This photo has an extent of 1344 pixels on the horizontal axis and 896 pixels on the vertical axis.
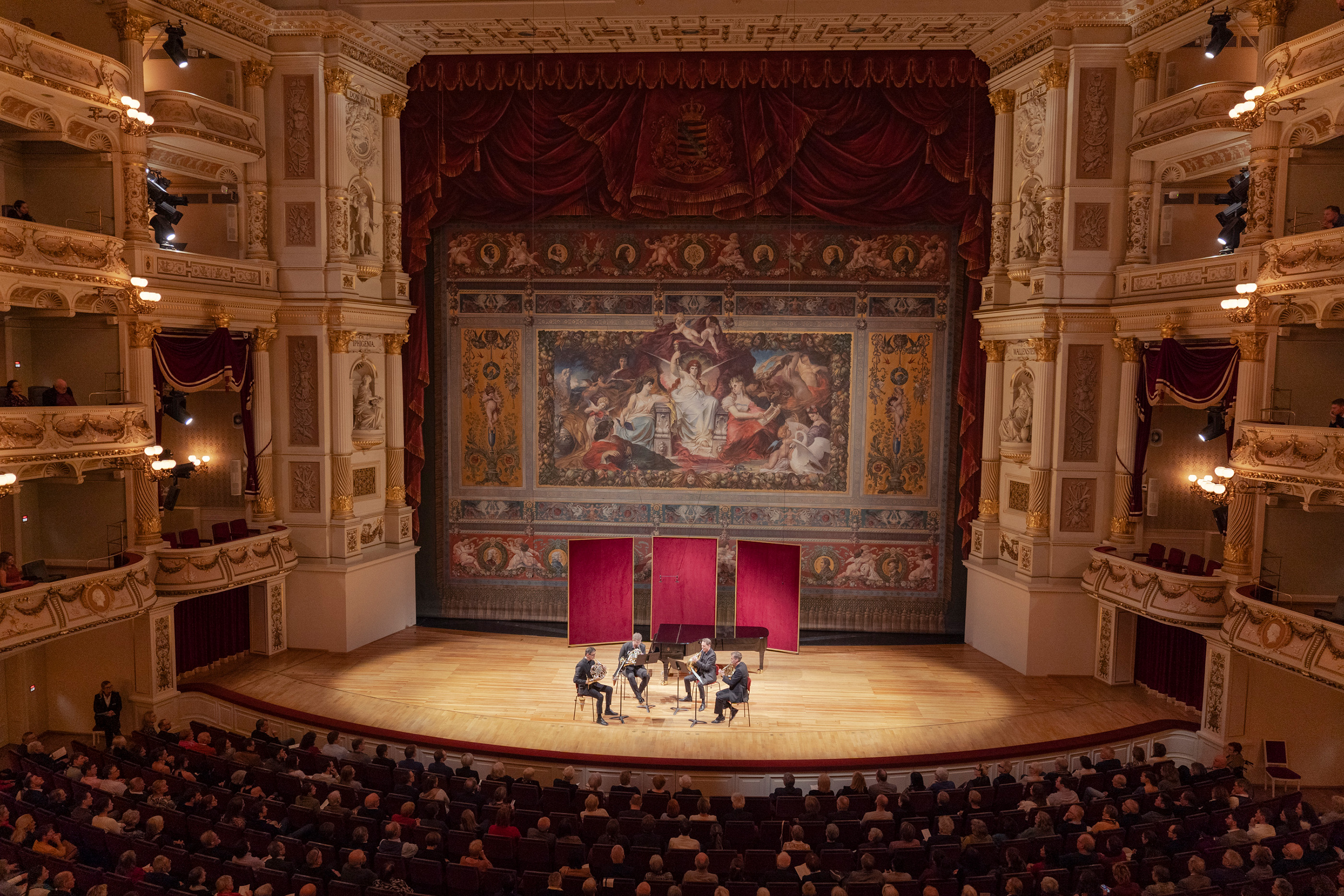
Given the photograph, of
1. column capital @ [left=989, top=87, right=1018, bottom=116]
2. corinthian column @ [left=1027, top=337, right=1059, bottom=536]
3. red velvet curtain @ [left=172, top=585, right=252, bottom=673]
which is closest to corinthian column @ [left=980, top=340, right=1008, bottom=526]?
corinthian column @ [left=1027, top=337, right=1059, bottom=536]

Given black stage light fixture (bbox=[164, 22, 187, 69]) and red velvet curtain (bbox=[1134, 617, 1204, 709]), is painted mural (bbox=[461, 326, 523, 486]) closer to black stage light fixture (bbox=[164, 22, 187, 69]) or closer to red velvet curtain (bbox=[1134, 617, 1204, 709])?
black stage light fixture (bbox=[164, 22, 187, 69])

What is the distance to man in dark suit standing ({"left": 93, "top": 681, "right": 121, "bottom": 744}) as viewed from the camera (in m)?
12.4

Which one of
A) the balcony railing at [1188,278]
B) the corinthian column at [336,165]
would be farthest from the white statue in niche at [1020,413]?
the corinthian column at [336,165]

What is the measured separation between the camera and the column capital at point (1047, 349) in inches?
587

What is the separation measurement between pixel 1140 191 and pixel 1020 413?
407 centimetres

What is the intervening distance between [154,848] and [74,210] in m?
9.71

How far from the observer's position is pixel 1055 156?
1473 centimetres

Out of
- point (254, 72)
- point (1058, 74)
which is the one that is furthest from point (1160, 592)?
point (254, 72)

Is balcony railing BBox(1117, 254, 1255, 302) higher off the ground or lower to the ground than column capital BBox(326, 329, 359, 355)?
higher

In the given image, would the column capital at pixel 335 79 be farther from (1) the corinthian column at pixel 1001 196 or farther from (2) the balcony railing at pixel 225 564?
(1) the corinthian column at pixel 1001 196

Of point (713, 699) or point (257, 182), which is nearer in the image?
point (713, 699)

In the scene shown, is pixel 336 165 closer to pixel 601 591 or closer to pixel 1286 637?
→ pixel 601 591

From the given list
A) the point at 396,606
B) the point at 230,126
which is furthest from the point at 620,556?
the point at 230,126

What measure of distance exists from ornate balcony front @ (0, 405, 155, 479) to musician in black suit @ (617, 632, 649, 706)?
7784 millimetres
